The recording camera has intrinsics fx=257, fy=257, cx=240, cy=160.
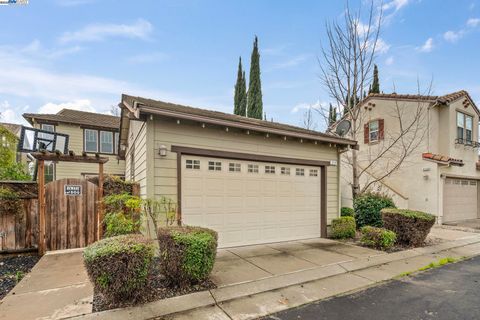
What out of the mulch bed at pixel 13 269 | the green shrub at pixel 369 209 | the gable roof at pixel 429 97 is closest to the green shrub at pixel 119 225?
the mulch bed at pixel 13 269

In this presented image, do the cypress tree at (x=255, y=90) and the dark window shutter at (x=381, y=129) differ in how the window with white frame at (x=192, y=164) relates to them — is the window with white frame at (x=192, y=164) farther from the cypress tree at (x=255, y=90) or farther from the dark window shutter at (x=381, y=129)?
the cypress tree at (x=255, y=90)

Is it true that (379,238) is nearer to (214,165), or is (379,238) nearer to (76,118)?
(214,165)

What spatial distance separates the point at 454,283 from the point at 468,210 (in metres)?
12.5

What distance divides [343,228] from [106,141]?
1511 cm

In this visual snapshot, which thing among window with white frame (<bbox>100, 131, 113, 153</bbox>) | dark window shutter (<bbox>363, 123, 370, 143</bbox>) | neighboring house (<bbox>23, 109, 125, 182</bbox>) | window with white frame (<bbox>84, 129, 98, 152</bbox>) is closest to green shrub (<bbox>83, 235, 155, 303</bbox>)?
neighboring house (<bbox>23, 109, 125, 182</bbox>)

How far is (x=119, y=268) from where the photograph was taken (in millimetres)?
3375

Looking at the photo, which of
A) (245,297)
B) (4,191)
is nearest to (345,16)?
(245,297)

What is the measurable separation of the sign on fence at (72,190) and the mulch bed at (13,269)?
5.02 ft

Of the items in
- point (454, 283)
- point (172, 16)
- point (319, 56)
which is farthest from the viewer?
point (319, 56)

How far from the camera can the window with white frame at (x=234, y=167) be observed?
700 centimetres

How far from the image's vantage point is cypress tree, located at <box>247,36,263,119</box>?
2428 cm

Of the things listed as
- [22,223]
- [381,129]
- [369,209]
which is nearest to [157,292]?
[22,223]

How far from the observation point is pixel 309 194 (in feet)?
27.7

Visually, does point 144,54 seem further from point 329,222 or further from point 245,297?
point 245,297
